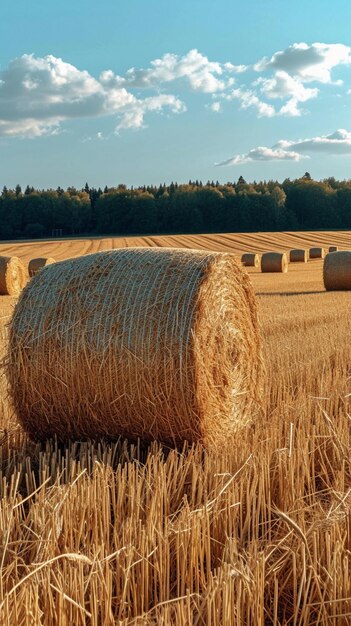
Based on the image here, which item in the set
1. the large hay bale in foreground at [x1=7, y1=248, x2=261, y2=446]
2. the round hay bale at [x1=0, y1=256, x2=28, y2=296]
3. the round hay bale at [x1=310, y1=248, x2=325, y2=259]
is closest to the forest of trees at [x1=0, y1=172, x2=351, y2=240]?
the round hay bale at [x1=310, y1=248, x2=325, y2=259]

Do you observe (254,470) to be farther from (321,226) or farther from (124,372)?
(321,226)

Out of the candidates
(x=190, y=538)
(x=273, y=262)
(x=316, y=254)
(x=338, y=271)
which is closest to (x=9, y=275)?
(x=338, y=271)

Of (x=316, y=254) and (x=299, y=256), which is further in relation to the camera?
(x=316, y=254)

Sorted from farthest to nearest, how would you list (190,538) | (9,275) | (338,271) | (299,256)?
(299,256) < (9,275) < (338,271) < (190,538)

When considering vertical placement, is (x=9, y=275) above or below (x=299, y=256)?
above

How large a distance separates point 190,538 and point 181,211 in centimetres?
7339

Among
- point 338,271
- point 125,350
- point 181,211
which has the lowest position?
point 338,271

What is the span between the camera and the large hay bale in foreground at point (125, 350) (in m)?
4.71

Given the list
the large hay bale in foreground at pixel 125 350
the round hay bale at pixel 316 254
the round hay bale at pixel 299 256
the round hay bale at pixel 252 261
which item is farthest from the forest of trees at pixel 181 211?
the large hay bale in foreground at pixel 125 350

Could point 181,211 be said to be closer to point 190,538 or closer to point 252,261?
point 252,261

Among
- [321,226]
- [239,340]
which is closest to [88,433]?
[239,340]

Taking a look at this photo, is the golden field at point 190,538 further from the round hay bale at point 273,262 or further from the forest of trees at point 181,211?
the forest of trees at point 181,211

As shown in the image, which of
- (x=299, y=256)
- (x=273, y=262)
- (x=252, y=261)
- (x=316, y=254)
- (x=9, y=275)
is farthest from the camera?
(x=316, y=254)

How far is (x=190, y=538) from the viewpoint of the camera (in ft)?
9.73
